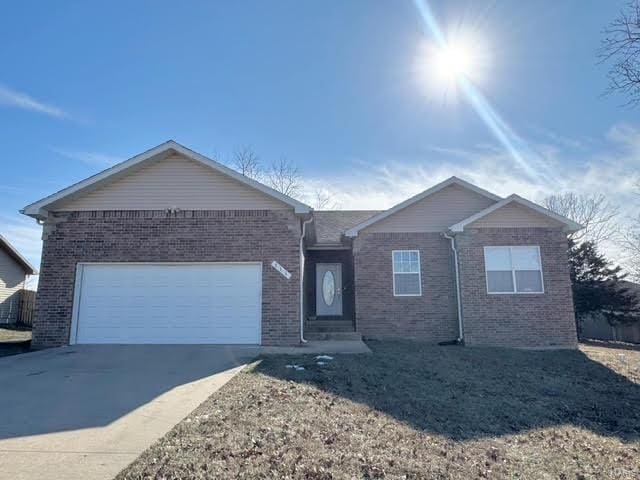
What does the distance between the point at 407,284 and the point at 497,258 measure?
279 centimetres

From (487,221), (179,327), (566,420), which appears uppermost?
(487,221)

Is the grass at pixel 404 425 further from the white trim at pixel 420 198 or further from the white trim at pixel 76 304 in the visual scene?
the white trim at pixel 420 198

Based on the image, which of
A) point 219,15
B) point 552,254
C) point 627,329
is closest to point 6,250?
point 219,15

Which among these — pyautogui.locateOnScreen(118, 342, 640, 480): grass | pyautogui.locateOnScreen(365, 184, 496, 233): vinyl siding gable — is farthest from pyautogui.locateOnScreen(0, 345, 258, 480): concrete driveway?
pyautogui.locateOnScreen(365, 184, 496, 233): vinyl siding gable

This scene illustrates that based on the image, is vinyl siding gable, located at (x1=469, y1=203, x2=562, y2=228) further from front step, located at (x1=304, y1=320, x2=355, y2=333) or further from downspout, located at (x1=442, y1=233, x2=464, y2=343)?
front step, located at (x1=304, y1=320, x2=355, y2=333)

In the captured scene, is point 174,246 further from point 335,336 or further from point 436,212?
point 436,212

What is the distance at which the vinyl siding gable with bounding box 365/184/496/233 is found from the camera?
1362 cm

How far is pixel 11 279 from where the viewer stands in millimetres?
22156

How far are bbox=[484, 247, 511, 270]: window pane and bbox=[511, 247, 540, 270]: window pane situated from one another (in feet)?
0.60

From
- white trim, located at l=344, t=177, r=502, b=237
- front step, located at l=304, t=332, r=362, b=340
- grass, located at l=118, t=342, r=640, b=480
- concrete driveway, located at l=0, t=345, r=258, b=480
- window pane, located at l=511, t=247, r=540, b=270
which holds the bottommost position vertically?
grass, located at l=118, t=342, r=640, b=480

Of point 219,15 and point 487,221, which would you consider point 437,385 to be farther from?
point 219,15

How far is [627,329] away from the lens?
19109 millimetres

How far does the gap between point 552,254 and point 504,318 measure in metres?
2.43

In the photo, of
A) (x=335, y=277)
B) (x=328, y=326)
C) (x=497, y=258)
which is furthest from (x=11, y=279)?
(x=497, y=258)
